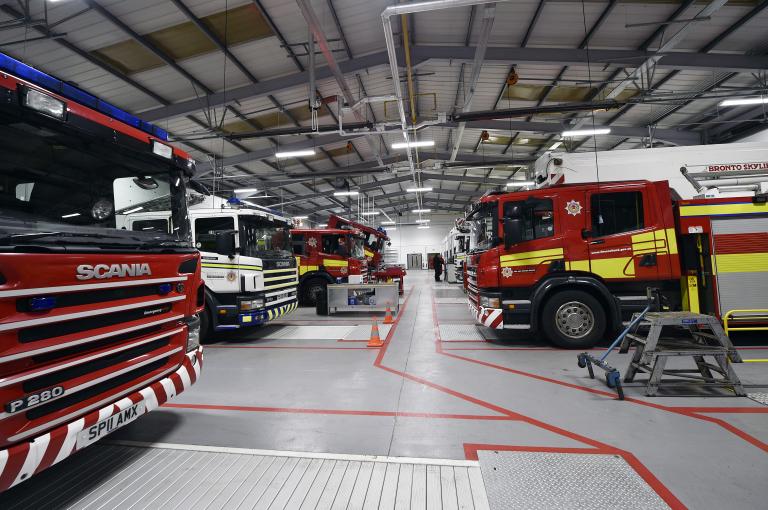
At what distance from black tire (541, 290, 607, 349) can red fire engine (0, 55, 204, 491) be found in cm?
494

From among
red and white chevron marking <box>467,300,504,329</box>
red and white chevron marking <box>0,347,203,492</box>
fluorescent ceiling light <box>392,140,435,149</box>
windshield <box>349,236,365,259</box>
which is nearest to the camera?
red and white chevron marking <box>0,347,203,492</box>

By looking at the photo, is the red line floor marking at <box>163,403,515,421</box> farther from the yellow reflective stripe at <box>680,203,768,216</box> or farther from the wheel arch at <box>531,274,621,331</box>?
the yellow reflective stripe at <box>680,203,768,216</box>

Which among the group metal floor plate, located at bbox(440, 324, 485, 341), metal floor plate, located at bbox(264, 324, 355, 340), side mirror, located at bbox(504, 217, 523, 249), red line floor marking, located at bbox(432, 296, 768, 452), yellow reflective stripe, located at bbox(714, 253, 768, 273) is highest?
side mirror, located at bbox(504, 217, 523, 249)

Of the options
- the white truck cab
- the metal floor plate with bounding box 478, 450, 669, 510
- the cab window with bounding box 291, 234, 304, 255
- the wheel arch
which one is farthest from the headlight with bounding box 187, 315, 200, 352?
the cab window with bounding box 291, 234, 304, 255

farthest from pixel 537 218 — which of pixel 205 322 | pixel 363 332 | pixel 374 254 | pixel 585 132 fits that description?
pixel 374 254

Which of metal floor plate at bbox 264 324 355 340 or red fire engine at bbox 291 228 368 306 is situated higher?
red fire engine at bbox 291 228 368 306

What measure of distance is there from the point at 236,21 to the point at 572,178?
7934 millimetres

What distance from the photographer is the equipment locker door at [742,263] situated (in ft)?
16.1

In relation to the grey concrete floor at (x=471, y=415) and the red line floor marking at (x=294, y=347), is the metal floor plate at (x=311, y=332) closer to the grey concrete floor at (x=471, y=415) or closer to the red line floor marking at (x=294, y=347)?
the red line floor marking at (x=294, y=347)

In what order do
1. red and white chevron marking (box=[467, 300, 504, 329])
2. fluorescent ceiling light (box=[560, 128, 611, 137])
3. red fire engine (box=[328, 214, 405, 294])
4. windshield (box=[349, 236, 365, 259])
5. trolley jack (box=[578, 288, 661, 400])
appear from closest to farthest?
trolley jack (box=[578, 288, 661, 400]) → red and white chevron marking (box=[467, 300, 504, 329]) → fluorescent ceiling light (box=[560, 128, 611, 137]) → windshield (box=[349, 236, 365, 259]) → red fire engine (box=[328, 214, 405, 294])

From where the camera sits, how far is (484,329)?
7062mm

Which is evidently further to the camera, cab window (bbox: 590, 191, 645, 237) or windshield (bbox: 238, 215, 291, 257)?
windshield (bbox: 238, 215, 291, 257)

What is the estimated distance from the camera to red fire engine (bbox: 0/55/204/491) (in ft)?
5.51

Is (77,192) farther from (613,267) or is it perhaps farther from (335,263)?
(335,263)
